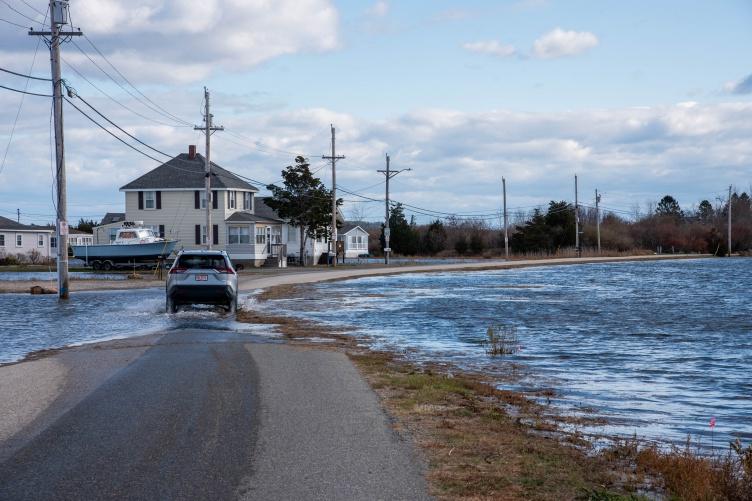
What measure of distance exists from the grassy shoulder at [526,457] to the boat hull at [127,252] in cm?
4636

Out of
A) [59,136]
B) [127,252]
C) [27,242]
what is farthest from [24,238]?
[59,136]

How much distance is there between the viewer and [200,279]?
76.9 ft

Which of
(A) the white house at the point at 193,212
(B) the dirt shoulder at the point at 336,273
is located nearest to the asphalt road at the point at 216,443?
(B) the dirt shoulder at the point at 336,273

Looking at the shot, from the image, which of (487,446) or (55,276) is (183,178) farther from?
(487,446)

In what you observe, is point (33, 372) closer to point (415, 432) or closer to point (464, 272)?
point (415, 432)

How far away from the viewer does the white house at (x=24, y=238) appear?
247ft

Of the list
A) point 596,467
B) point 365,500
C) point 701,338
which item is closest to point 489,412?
point 596,467

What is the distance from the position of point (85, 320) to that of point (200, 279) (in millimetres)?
3489

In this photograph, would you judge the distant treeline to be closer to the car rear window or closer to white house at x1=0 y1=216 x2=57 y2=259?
white house at x1=0 y1=216 x2=57 y2=259

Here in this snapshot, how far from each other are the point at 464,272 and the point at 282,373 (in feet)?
163

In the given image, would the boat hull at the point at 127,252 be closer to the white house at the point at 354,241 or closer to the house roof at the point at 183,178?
the house roof at the point at 183,178

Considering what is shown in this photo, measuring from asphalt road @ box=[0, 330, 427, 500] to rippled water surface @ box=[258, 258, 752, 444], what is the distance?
137 inches

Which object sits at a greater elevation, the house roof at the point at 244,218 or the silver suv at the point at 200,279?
the house roof at the point at 244,218

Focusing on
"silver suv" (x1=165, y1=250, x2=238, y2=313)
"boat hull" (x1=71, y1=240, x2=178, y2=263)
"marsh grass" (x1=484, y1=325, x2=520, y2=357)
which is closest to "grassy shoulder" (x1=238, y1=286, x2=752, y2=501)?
"marsh grass" (x1=484, y1=325, x2=520, y2=357)
